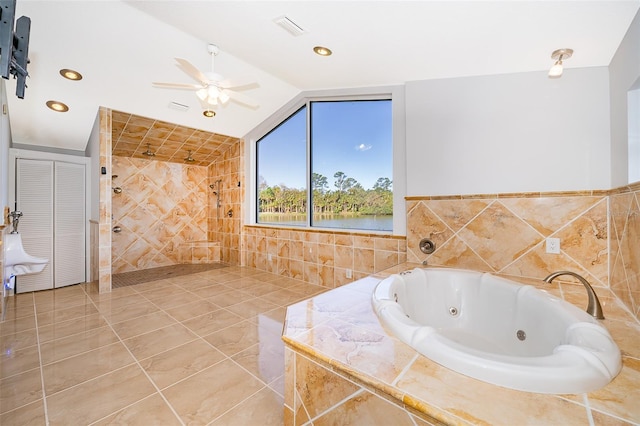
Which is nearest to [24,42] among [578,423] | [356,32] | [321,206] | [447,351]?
[356,32]

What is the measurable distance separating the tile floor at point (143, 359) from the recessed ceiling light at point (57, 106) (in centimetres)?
232

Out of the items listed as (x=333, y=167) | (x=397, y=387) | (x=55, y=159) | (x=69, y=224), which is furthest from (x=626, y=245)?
(x=55, y=159)

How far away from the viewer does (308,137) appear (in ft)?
12.6

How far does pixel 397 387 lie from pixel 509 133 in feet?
7.56

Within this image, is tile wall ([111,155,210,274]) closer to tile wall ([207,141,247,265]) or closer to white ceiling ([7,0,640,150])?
tile wall ([207,141,247,265])

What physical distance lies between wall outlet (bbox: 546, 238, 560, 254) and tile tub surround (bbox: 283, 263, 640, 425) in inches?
29.9

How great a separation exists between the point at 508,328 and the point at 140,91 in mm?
4353

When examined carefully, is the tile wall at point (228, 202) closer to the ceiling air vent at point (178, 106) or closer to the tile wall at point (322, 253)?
the tile wall at point (322, 253)

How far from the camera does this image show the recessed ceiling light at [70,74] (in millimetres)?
2680

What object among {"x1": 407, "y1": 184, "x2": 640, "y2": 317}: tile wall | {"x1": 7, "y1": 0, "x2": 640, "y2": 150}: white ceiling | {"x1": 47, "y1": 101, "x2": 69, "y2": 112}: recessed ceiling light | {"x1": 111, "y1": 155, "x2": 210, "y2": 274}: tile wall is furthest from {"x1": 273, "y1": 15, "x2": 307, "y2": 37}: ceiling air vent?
{"x1": 111, "y1": 155, "x2": 210, "y2": 274}: tile wall

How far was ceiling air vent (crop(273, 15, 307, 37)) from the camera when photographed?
2000 mm

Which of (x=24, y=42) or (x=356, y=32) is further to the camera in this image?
(x=356, y=32)

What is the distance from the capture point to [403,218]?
2887 millimetres

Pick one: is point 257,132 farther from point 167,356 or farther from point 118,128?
point 167,356
